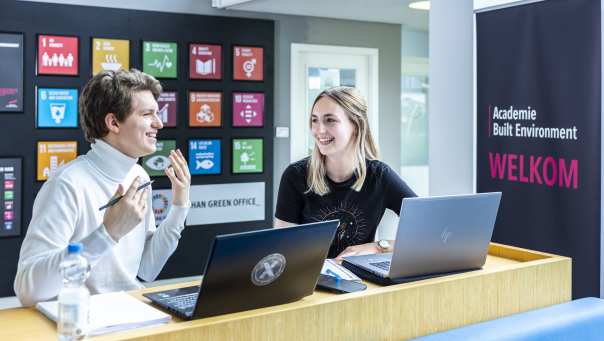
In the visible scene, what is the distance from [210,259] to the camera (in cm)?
148

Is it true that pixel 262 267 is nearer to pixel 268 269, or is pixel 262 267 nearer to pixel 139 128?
pixel 268 269

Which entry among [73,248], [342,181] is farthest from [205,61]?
[73,248]

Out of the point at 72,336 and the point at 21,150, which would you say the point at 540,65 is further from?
the point at 21,150

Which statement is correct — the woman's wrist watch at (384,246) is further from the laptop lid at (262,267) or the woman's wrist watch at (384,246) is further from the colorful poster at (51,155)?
the colorful poster at (51,155)

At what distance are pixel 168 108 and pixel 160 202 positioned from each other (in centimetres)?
74

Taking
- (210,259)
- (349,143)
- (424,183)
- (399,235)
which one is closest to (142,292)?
(210,259)

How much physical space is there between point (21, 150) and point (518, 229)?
3358 mm

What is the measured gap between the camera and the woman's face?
2.83m

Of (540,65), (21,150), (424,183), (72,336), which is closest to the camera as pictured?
(72,336)

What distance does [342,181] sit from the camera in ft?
9.13

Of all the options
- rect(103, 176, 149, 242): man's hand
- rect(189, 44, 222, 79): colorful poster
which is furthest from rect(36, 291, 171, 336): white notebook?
rect(189, 44, 222, 79): colorful poster

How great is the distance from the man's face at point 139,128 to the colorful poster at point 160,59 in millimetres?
3169

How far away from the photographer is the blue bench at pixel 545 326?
1.81 metres

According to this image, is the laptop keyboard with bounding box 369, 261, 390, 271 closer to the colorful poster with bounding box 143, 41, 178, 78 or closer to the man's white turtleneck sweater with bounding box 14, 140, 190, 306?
the man's white turtleneck sweater with bounding box 14, 140, 190, 306
